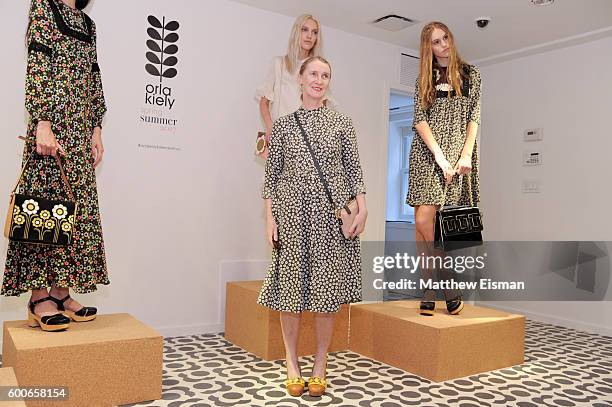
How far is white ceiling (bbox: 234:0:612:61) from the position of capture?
400cm

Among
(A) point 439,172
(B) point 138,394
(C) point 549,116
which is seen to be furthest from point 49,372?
(C) point 549,116

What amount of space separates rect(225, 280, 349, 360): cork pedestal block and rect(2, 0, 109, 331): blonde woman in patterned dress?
3.39 ft

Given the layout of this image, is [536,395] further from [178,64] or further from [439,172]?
[178,64]

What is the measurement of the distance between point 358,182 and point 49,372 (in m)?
1.51

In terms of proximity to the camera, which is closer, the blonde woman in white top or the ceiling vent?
the blonde woman in white top

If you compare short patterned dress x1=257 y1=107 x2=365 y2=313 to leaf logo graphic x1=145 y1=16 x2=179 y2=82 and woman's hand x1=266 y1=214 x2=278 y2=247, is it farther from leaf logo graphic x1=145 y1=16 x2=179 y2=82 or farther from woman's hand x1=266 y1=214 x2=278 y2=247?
leaf logo graphic x1=145 y1=16 x2=179 y2=82

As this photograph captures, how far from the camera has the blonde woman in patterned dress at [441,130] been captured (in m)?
3.06

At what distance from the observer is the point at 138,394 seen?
2350mm

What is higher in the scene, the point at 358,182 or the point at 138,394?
the point at 358,182

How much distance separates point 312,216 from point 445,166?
93 cm

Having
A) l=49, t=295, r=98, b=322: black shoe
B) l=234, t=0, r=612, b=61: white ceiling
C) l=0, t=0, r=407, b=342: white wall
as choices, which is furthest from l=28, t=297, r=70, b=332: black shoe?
l=234, t=0, r=612, b=61: white ceiling

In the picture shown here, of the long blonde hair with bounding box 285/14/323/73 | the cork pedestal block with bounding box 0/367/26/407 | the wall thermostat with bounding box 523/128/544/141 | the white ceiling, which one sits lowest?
the cork pedestal block with bounding box 0/367/26/407

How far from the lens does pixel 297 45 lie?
11.2 ft

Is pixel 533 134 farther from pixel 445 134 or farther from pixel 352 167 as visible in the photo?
pixel 352 167
